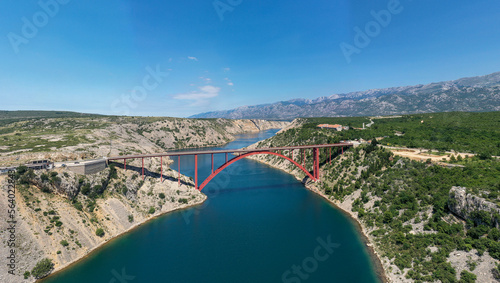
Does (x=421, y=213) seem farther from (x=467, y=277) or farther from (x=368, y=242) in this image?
(x=467, y=277)

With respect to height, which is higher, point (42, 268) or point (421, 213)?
point (42, 268)

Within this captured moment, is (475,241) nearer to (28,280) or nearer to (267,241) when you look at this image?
(267,241)

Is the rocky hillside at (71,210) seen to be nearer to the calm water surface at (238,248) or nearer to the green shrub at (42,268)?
the green shrub at (42,268)


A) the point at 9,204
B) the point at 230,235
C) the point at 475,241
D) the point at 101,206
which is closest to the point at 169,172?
the point at 101,206

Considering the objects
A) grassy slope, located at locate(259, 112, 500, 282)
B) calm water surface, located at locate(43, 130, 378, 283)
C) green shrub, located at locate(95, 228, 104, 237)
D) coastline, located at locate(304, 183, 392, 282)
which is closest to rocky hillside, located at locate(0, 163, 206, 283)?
green shrub, located at locate(95, 228, 104, 237)

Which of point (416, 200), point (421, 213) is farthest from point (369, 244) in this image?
point (416, 200)

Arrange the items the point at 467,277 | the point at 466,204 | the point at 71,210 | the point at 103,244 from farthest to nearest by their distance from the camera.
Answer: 1. the point at 71,210
2. the point at 103,244
3. the point at 466,204
4. the point at 467,277

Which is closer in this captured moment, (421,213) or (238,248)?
(421,213)
